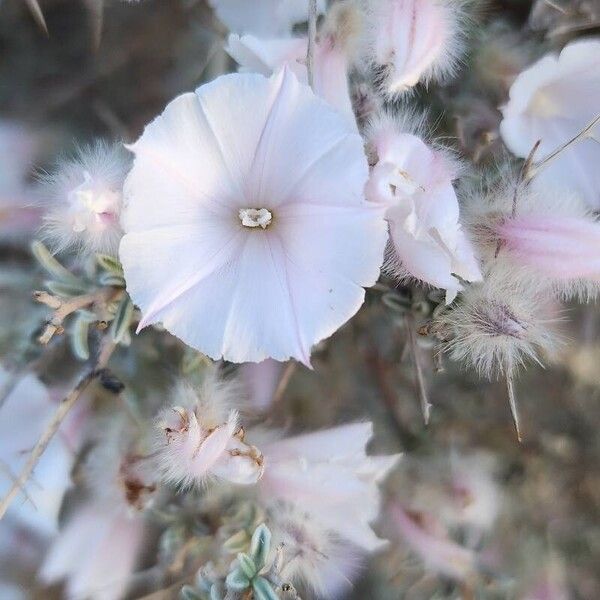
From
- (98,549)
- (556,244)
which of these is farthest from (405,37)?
(98,549)

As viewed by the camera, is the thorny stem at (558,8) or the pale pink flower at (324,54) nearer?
the pale pink flower at (324,54)

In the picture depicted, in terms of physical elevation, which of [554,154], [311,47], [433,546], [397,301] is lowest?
[433,546]

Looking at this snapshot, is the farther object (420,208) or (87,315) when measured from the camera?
(87,315)

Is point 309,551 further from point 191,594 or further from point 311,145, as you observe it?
point 311,145

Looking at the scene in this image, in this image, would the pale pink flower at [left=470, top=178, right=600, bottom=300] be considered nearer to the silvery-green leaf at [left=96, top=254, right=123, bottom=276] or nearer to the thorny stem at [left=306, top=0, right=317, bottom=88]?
the thorny stem at [left=306, top=0, right=317, bottom=88]

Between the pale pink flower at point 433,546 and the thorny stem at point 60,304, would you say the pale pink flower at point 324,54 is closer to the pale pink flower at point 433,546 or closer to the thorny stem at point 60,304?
the thorny stem at point 60,304

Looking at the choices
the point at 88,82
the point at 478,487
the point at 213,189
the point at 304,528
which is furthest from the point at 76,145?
the point at 478,487

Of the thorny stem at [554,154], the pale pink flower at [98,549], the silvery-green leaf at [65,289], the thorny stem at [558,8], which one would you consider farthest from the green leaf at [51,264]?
the thorny stem at [558,8]

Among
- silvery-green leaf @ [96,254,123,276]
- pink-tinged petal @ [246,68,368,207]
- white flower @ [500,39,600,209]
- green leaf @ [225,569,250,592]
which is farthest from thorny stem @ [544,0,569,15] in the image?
green leaf @ [225,569,250,592]
